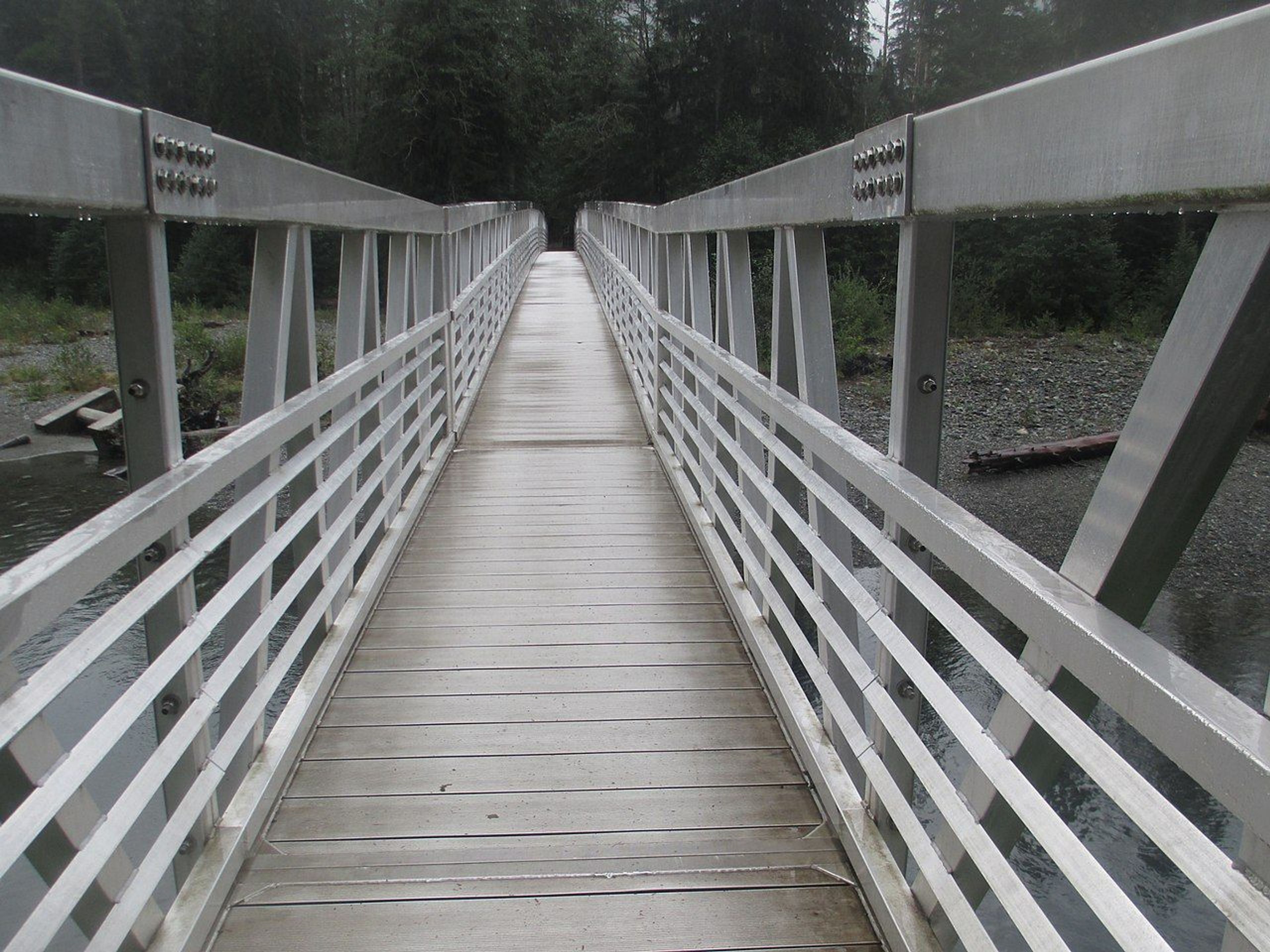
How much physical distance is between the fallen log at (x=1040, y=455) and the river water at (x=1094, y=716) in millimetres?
1000

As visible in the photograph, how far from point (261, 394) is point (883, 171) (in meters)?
1.60

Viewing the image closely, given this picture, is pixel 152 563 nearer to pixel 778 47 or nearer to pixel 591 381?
pixel 591 381

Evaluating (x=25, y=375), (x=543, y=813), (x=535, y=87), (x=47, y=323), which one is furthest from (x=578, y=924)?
(x=535, y=87)

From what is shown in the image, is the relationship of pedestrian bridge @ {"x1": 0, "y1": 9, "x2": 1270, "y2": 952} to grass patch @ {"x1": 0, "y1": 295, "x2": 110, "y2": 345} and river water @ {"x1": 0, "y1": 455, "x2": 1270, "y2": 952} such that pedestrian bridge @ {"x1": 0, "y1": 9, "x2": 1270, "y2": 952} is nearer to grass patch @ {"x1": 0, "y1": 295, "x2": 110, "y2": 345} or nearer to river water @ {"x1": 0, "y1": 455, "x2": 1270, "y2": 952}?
river water @ {"x1": 0, "y1": 455, "x2": 1270, "y2": 952}

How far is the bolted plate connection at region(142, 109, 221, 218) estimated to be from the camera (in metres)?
2.02

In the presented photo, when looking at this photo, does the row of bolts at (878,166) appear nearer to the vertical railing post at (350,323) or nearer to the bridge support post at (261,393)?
the bridge support post at (261,393)

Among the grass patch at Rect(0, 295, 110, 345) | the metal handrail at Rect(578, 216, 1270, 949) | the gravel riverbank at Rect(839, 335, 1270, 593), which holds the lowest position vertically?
the gravel riverbank at Rect(839, 335, 1270, 593)

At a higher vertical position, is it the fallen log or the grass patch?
the grass patch

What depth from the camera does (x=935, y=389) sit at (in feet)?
7.02

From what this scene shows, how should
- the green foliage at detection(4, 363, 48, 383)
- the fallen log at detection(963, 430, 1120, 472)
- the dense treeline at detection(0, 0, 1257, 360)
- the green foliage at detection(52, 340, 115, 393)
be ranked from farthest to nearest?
the dense treeline at detection(0, 0, 1257, 360), the green foliage at detection(4, 363, 48, 383), the green foliage at detection(52, 340, 115, 393), the fallen log at detection(963, 430, 1120, 472)

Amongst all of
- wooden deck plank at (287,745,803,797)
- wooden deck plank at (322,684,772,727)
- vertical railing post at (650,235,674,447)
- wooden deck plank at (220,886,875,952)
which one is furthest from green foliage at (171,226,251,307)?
wooden deck plank at (220,886,875,952)

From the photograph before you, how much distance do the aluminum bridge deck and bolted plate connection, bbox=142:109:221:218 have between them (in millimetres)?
1379

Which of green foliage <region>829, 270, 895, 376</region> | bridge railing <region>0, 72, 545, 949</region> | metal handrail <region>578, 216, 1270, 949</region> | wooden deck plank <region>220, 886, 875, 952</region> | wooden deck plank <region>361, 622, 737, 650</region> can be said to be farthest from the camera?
green foliage <region>829, 270, 895, 376</region>

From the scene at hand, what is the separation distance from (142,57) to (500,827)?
146ft
